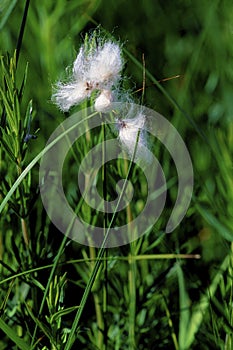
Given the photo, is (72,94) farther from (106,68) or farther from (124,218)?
(124,218)

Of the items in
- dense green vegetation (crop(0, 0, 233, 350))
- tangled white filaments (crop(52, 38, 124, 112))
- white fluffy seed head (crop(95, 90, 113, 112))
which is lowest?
dense green vegetation (crop(0, 0, 233, 350))

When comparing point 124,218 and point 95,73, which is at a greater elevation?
point 95,73

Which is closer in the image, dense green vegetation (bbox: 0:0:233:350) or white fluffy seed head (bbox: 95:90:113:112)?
white fluffy seed head (bbox: 95:90:113:112)

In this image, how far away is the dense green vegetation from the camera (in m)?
1.12

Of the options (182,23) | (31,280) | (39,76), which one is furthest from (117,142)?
(182,23)

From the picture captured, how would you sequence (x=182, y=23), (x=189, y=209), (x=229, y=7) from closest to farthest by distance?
(x=189, y=209) < (x=229, y=7) < (x=182, y=23)

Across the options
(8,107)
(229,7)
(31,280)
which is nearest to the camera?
(8,107)

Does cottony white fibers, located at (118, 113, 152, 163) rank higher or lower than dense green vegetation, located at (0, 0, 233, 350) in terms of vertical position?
higher

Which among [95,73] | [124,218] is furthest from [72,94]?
[124,218]

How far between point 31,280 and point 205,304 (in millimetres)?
409

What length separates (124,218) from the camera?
4.66 feet

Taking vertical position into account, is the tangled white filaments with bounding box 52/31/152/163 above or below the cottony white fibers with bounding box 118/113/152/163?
above

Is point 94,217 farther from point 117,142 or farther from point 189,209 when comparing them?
point 189,209

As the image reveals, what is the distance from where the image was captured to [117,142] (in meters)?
1.17
